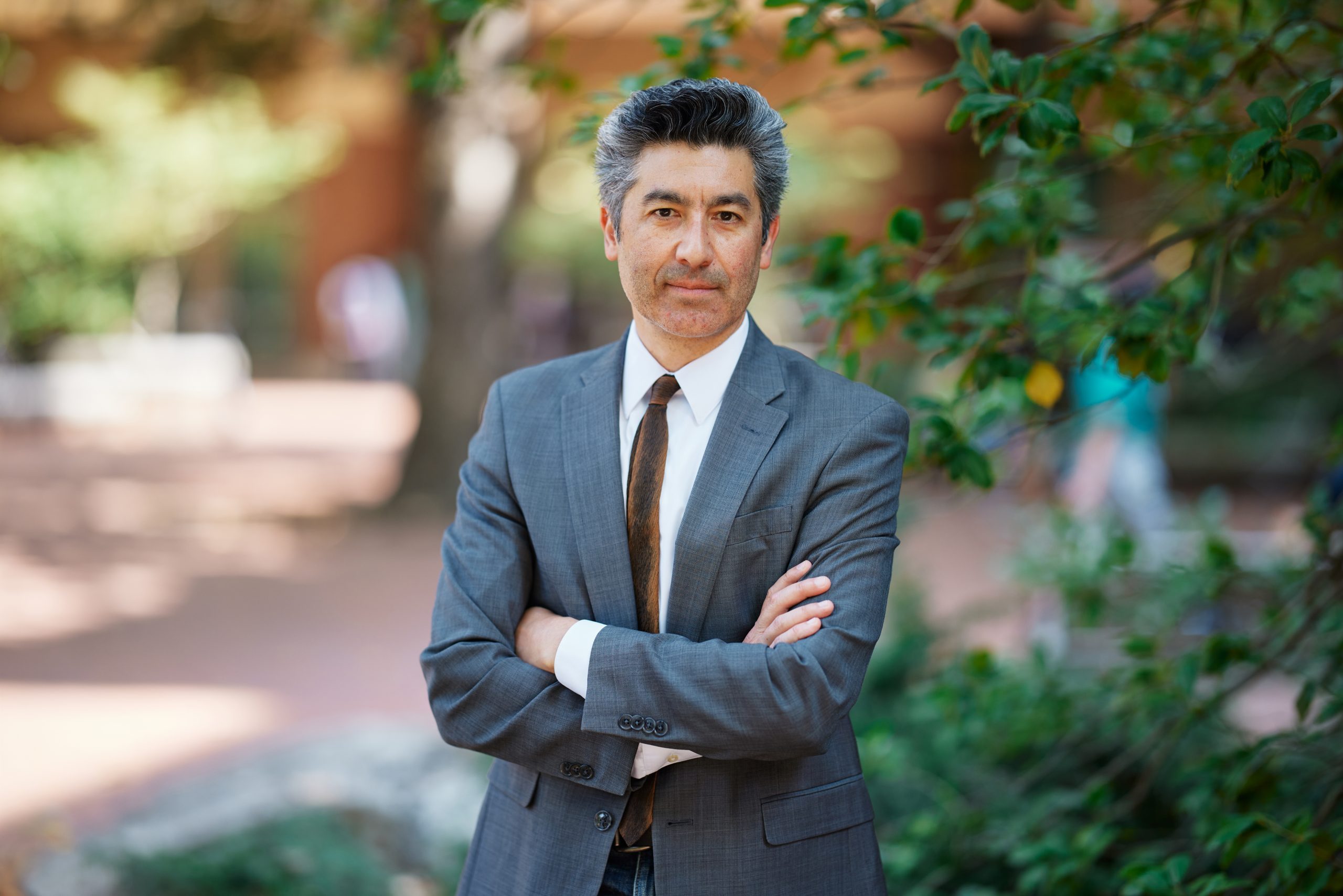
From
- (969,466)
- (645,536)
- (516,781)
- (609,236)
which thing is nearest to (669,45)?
(609,236)

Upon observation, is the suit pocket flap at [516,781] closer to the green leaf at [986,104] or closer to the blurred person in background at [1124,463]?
the green leaf at [986,104]

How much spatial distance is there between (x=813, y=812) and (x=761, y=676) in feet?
1.03

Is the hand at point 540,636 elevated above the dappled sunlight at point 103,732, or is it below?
above

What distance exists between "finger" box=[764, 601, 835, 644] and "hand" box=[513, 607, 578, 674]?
12.5 inches

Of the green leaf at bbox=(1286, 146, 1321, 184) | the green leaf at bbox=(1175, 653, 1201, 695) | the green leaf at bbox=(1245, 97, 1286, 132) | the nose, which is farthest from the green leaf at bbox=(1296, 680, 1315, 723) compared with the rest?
the nose

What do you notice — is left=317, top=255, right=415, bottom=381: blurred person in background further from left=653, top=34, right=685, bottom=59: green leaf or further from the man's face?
the man's face

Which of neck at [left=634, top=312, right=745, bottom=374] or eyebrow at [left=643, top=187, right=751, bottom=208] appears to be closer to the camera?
eyebrow at [left=643, top=187, right=751, bottom=208]

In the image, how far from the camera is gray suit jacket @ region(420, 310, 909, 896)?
1.85 m

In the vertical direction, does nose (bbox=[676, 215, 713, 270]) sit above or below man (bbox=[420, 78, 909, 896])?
above

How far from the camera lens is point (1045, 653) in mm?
3412

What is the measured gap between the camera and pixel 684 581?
196 centimetres

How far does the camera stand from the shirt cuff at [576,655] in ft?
6.27

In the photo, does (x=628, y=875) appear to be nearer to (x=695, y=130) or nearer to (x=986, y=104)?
(x=695, y=130)

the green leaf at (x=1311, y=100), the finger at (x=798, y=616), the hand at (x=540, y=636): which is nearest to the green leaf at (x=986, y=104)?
the green leaf at (x=1311, y=100)
